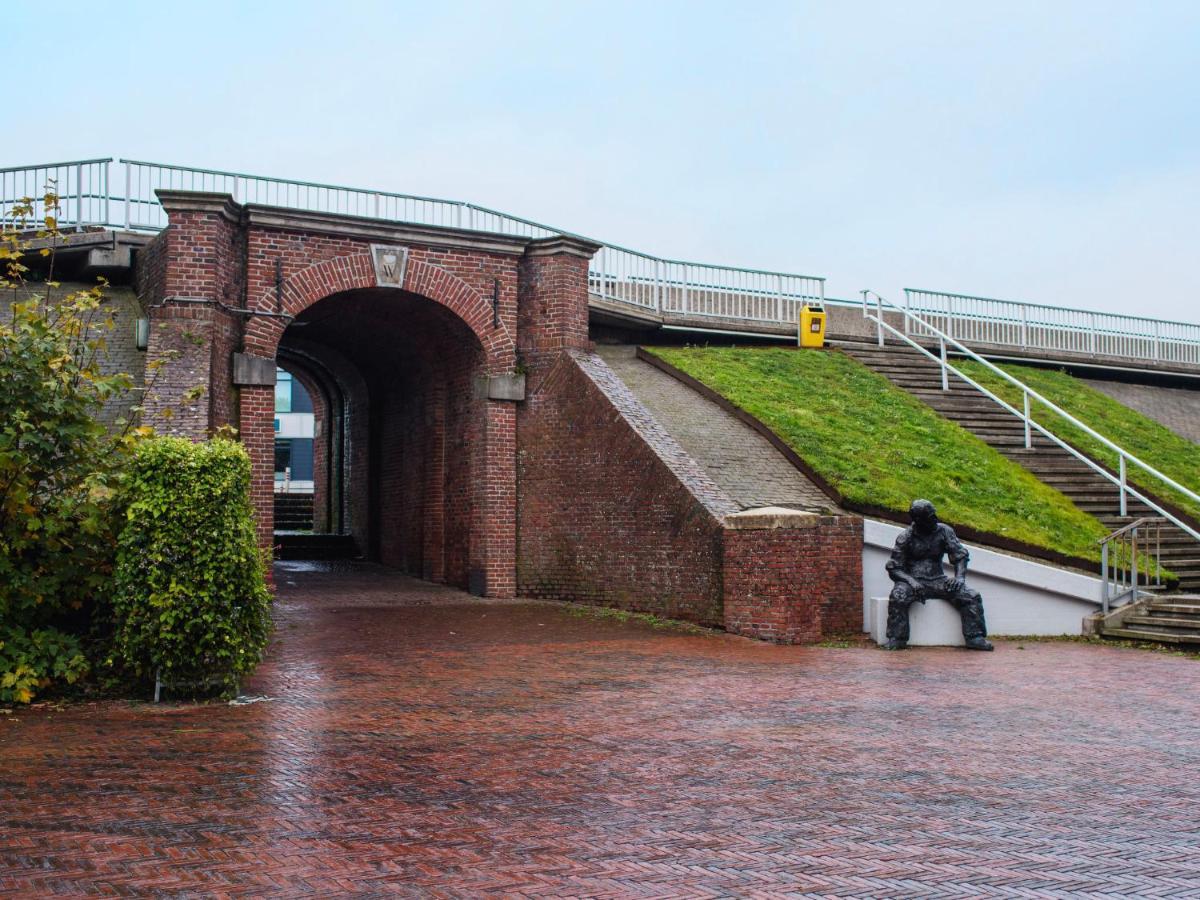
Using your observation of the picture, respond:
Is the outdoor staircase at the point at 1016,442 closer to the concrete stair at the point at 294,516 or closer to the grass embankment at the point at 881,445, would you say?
the grass embankment at the point at 881,445

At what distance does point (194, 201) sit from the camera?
16.2 m

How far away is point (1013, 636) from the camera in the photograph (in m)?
14.3

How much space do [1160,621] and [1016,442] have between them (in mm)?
6215

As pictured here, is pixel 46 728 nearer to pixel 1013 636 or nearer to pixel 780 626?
pixel 780 626

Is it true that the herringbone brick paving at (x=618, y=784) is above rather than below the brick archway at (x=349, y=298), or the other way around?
below

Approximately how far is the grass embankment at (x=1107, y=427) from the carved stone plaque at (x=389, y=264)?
11.8m

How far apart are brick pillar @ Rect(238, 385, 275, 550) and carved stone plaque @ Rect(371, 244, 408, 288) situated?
2439mm

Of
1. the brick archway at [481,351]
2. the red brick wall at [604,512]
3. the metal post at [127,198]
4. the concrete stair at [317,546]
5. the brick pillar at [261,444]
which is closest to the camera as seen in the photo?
the red brick wall at [604,512]

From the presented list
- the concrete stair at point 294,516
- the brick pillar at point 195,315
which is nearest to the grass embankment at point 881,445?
the brick pillar at point 195,315

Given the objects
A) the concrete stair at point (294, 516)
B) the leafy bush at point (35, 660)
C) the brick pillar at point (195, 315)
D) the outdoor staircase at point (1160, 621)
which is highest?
the brick pillar at point (195, 315)

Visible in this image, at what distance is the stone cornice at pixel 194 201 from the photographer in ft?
52.7

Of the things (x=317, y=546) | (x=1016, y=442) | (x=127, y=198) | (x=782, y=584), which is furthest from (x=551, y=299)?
(x=317, y=546)

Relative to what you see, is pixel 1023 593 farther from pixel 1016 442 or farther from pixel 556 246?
pixel 556 246

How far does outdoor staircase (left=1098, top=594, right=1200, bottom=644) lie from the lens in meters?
13.5
